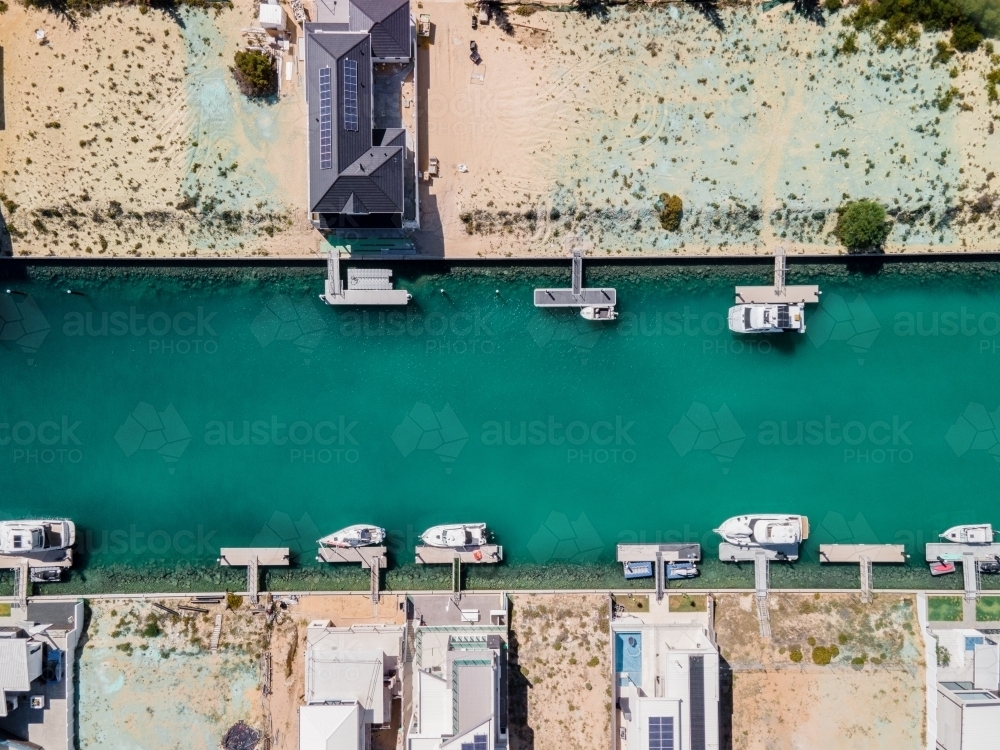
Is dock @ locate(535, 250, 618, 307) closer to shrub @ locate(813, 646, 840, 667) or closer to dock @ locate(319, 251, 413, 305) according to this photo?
dock @ locate(319, 251, 413, 305)

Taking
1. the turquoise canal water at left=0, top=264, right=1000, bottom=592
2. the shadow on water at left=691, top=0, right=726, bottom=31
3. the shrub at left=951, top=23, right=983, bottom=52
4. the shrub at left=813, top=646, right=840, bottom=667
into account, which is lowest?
the shrub at left=813, top=646, right=840, bottom=667

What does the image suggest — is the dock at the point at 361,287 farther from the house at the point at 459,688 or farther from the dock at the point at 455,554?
the house at the point at 459,688

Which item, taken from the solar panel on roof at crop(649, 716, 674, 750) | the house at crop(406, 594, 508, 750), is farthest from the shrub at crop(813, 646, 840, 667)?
the house at crop(406, 594, 508, 750)

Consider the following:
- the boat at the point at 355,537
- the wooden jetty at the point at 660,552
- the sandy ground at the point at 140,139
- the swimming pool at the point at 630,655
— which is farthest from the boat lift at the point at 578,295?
the swimming pool at the point at 630,655

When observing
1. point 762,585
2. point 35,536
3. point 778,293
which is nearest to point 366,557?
point 35,536

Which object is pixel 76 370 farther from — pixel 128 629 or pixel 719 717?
pixel 719 717

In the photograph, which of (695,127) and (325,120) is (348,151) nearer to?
(325,120)
